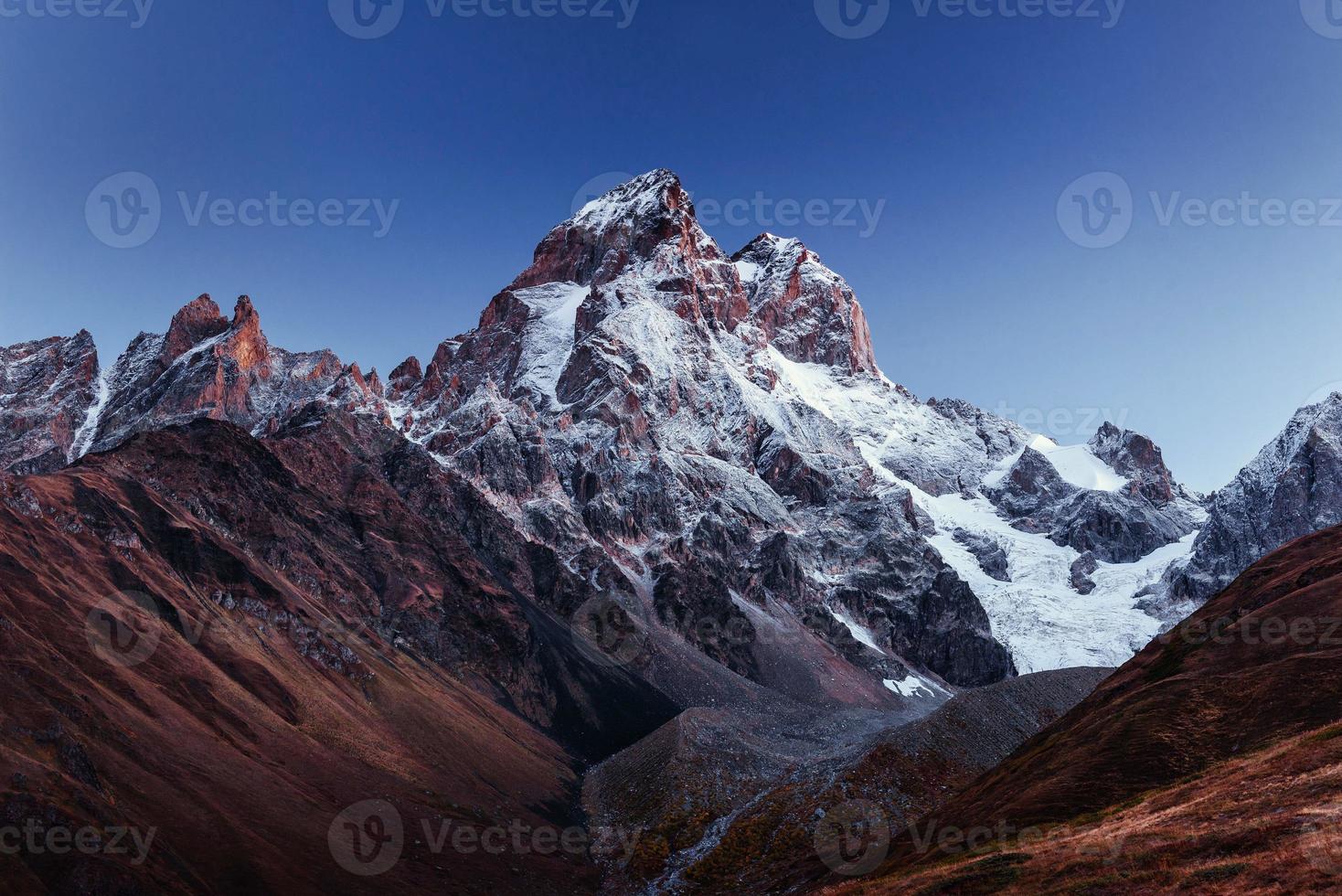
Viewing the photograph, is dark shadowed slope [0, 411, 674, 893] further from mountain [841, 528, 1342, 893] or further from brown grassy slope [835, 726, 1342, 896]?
brown grassy slope [835, 726, 1342, 896]

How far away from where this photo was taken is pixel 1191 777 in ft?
166

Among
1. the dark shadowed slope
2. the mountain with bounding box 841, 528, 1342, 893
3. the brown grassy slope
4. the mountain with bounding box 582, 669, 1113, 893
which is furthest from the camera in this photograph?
the mountain with bounding box 582, 669, 1113, 893

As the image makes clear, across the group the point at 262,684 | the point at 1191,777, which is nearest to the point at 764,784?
the point at 262,684

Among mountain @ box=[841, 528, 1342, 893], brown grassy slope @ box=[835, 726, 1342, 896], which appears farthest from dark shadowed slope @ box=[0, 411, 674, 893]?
brown grassy slope @ box=[835, 726, 1342, 896]

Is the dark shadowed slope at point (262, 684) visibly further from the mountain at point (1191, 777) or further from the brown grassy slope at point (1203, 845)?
the brown grassy slope at point (1203, 845)

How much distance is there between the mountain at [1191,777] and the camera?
33.1 m

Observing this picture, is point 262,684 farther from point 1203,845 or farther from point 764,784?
point 1203,845

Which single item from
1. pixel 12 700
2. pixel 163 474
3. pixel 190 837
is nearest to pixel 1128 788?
pixel 190 837

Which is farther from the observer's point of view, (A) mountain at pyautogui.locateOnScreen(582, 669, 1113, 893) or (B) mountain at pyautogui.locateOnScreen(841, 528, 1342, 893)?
(A) mountain at pyautogui.locateOnScreen(582, 669, 1113, 893)

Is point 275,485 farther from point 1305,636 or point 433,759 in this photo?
point 1305,636

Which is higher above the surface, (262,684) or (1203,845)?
(262,684)

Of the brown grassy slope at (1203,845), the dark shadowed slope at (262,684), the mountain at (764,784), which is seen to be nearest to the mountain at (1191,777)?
the brown grassy slope at (1203,845)

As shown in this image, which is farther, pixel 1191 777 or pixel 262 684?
pixel 262 684

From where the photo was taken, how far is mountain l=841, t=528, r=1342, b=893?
108 ft
